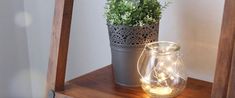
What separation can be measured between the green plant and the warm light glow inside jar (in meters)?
0.07

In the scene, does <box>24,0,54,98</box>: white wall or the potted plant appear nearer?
the potted plant

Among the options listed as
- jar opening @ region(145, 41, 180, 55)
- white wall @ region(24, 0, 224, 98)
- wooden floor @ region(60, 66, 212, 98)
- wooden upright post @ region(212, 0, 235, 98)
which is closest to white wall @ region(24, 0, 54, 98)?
white wall @ region(24, 0, 224, 98)

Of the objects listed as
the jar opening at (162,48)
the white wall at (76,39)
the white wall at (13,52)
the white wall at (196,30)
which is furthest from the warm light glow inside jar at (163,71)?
the white wall at (13,52)

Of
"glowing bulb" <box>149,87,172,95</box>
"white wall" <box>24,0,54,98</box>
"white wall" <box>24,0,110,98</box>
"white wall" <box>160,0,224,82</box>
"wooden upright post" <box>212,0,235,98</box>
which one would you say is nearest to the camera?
"wooden upright post" <box>212,0,235,98</box>

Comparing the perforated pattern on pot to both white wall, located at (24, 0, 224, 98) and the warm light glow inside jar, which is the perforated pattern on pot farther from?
white wall, located at (24, 0, 224, 98)

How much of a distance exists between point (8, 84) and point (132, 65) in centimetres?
82

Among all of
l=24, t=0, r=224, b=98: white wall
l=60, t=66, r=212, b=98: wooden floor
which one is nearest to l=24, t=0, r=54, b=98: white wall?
l=24, t=0, r=224, b=98: white wall

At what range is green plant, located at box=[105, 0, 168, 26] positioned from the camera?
0.89m

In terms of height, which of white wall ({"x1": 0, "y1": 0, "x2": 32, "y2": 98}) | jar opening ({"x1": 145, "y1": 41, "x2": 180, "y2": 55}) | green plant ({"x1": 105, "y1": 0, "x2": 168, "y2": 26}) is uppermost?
green plant ({"x1": 105, "y1": 0, "x2": 168, "y2": 26})

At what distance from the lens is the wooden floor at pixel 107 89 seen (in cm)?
90

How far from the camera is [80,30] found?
1.33 meters

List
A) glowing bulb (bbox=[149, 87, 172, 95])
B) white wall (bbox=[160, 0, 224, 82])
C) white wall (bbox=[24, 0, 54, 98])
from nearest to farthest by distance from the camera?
glowing bulb (bbox=[149, 87, 172, 95]) < white wall (bbox=[160, 0, 224, 82]) < white wall (bbox=[24, 0, 54, 98])

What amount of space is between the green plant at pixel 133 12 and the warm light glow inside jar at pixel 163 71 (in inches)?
2.6

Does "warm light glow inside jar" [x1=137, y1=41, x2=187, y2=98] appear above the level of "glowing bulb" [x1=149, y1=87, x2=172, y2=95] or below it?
above
